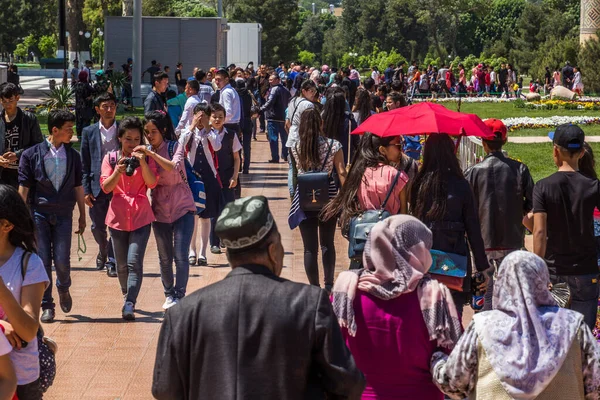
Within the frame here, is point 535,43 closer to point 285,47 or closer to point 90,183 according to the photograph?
point 285,47

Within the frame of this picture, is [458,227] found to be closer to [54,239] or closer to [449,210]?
[449,210]

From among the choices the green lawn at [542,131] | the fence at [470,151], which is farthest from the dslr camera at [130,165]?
the green lawn at [542,131]

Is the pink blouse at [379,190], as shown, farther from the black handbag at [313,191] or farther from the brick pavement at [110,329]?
the brick pavement at [110,329]

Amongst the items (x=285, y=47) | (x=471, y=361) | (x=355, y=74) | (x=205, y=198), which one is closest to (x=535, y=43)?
(x=285, y=47)

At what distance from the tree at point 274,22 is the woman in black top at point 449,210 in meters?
85.3

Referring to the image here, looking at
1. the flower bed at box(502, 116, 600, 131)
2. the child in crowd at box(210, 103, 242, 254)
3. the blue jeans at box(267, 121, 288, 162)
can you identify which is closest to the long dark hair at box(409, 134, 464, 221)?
the child in crowd at box(210, 103, 242, 254)

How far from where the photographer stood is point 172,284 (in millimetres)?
9258

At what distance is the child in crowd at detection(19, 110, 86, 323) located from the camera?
8.80m

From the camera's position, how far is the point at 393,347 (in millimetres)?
4508

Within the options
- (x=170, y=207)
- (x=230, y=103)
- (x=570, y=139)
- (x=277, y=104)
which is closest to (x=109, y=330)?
(x=170, y=207)

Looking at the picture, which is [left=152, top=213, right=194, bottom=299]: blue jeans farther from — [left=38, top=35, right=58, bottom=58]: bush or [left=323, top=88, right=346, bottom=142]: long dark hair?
[left=38, top=35, right=58, bottom=58]: bush

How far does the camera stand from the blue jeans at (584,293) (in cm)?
663

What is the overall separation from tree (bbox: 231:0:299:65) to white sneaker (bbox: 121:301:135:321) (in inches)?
3273

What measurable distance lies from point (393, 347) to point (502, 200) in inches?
132
